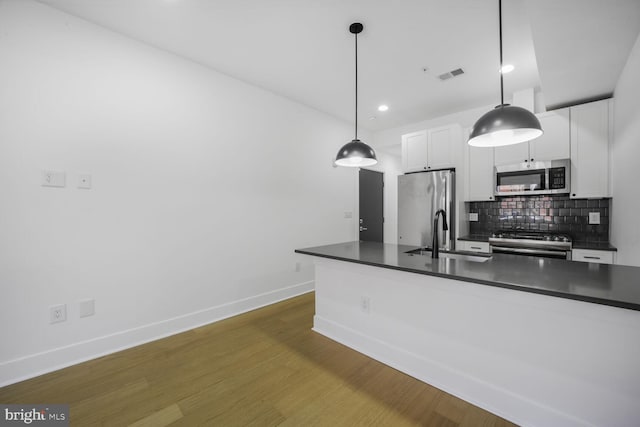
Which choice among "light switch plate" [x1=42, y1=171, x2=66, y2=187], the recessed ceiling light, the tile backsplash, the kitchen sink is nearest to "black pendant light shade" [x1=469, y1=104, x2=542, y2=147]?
the kitchen sink

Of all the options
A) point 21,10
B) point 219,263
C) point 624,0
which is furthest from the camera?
point 219,263

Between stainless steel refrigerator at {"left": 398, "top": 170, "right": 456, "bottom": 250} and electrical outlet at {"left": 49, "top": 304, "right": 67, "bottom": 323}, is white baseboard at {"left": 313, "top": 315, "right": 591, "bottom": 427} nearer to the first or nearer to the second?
stainless steel refrigerator at {"left": 398, "top": 170, "right": 456, "bottom": 250}

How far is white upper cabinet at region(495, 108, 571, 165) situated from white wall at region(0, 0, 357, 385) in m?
3.18

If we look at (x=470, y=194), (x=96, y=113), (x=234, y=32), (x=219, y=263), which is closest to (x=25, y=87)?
(x=96, y=113)

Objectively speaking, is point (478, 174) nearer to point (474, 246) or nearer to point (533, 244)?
point (474, 246)

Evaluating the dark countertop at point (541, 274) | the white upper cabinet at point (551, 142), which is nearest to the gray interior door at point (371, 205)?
the white upper cabinet at point (551, 142)

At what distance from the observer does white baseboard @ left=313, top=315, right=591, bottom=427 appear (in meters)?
1.46

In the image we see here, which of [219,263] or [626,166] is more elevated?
[626,166]

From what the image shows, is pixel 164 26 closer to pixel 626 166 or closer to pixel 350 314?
pixel 350 314

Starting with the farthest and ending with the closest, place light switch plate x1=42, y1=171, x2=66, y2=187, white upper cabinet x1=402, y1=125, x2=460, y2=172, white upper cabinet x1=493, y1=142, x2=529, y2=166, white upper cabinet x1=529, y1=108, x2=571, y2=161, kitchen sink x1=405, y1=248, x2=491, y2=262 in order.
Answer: white upper cabinet x1=402, y1=125, x2=460, y2=172
white upper cabinet x1=493, y1=142, x2=529, y2=166
white upper cabinet x1=529, y1=108, x2=571, y2=161
kitchen sink x1=405, y1=248, x2=491, y2=262
light switch plate x1=42, y1=171, x2=66, y2=187

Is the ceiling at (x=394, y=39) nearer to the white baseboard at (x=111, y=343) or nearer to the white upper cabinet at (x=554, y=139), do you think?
the white upper cabinet at (x=554, y=139)

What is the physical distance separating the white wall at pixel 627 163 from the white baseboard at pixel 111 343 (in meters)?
3.77

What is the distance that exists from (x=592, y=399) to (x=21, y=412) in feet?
11.0

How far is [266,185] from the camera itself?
3500 mm
